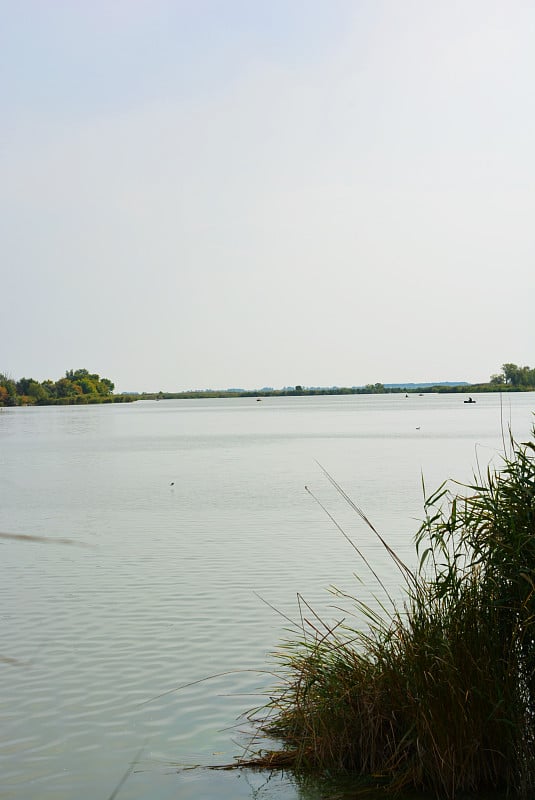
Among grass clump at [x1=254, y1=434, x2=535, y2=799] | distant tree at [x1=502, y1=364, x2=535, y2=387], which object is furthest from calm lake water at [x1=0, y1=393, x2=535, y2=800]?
distant tree at [x1=502, y1=364, x2=535, y2=387]

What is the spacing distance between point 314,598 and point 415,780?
23.6 ft

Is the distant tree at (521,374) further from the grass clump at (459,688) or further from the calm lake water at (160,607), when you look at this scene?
the grass clump at (459,688)

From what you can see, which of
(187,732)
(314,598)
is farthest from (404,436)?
(187,732)

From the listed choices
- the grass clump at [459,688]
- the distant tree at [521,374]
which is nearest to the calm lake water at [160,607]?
the grass clump at [459,688]

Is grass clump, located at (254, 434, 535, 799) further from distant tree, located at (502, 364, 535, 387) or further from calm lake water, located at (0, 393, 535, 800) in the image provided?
distant tree, located at (502, 364, 535, 387)

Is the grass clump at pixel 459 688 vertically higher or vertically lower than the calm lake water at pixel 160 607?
higher

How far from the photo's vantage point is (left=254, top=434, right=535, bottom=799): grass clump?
5953 millimetres

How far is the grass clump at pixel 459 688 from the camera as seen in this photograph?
595 centimetres

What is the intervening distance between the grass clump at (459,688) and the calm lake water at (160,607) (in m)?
0.55

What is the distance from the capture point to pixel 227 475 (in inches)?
1383

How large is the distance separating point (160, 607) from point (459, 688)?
768 cm

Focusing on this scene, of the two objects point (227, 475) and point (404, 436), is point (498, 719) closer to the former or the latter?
point (227, 475)

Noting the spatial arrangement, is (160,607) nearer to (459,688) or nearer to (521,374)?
(459,688)

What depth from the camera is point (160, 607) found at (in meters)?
13.0
